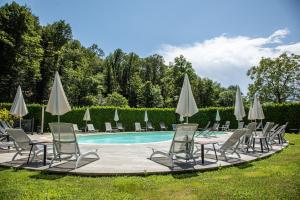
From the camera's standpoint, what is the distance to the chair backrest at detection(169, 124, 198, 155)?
23.8 ft

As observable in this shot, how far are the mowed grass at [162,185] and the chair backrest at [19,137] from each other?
3.58ft

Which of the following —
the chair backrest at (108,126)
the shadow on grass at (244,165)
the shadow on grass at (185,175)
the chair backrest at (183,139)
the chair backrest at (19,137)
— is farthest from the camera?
the chair backrest at (108,126)

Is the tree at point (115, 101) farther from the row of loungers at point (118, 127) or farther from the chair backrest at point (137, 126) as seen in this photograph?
the chair backrest at point (137, 126)

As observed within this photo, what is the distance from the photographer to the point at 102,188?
16.6 feet

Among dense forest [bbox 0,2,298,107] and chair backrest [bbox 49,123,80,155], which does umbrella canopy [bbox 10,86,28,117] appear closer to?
chair backrest [bbox 49,123,80,155]

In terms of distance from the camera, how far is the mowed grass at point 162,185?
464cm

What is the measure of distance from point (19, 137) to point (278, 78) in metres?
39.4

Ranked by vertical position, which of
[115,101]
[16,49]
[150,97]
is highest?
[16,49]

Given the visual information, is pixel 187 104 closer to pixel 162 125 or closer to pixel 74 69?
pixel 162 125

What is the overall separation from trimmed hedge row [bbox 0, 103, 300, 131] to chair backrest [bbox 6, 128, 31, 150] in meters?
15.9

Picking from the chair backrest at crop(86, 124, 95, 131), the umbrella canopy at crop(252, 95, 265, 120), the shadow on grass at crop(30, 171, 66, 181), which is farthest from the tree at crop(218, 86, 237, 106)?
the shadow on grass at crop(30, 171, 66, 181)

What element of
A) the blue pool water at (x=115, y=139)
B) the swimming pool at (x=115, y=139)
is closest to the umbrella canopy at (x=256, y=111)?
the swimming pool at (x=115, y=139)

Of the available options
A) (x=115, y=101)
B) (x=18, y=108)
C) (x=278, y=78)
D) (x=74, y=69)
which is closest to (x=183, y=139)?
(x=18, y=108)

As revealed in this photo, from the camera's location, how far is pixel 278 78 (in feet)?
130
